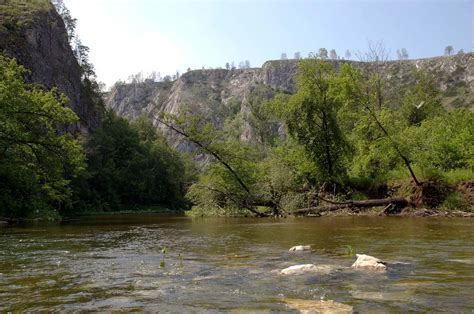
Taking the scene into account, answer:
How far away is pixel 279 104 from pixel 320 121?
3.48 metres

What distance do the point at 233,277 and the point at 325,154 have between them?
88.6 feet

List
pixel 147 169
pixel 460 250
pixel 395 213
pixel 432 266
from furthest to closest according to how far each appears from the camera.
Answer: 1. pixel 147 169
2. pixel 395 213
3. pixel 460 250
4. pixel 432 266

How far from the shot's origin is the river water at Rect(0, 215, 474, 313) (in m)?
6.29

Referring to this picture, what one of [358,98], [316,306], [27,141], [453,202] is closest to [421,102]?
[358,98]

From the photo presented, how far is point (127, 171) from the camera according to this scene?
3292 inches

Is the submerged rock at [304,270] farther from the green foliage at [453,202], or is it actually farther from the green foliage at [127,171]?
the green foliage at [127,171]

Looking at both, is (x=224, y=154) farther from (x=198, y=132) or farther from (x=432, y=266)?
(x=432, y=266)

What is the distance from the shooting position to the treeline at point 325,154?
2887 centimetres

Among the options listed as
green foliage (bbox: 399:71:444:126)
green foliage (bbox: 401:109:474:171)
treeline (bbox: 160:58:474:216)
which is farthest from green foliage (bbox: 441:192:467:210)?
green foliage (bbox: 399:71:444:126)

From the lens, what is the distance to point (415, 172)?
92.2ft

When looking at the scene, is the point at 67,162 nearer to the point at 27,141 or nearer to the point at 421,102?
the point at 27,141

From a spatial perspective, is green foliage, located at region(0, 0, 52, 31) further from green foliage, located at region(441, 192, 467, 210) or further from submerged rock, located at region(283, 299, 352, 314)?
submerged rock, located at region(283, 299, 352, 314)

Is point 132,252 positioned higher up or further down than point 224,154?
further down

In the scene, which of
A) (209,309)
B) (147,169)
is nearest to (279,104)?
(209,309)
